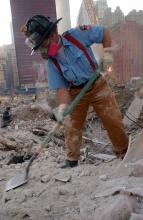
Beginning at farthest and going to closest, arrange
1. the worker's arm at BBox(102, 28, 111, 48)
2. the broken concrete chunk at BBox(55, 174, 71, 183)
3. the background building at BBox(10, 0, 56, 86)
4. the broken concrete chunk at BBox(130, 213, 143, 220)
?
the background building at BBox(10, 0, 56, 86)
the worker's arm at BBox(102, 28, 111, 48)
the broken concrete chunk at BBox(55, 174, 71, 183)
the broken concrete chunk at BBox(130, 213, 143, 220)

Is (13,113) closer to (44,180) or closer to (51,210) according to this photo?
(44,180)

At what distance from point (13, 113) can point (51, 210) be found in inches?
302

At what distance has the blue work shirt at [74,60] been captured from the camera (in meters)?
4.04

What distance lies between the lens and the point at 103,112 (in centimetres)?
426

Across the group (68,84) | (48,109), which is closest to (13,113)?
(48,109)

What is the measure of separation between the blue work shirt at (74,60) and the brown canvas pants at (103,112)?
0.24 meters

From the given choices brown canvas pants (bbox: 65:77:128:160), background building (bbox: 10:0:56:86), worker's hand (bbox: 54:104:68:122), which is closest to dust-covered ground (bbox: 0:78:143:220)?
brown canvas pants (bbox: 65:77:128:160)

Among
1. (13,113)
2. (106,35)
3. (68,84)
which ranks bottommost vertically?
(13,113)

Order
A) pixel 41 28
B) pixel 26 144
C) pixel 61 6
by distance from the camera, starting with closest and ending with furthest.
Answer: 1. pixel 41 28
2. pixel 26 144
3. pixel 61 6

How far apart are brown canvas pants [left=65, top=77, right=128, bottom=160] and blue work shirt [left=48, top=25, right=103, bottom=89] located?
24 centimetres

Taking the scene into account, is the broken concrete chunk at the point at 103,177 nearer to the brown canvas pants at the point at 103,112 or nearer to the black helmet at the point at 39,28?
the brown canvas pants at the point at 103,112

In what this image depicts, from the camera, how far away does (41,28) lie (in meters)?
3.82

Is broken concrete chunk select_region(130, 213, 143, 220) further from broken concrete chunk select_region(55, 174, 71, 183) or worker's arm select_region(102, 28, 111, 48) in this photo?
worker's arm select_region(102, 28, 111, 48)

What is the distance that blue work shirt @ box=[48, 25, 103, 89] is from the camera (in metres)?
4.04
